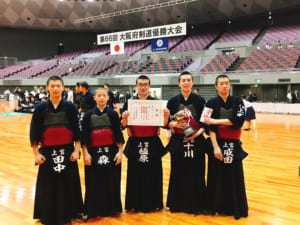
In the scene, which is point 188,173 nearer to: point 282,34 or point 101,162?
point 101,162

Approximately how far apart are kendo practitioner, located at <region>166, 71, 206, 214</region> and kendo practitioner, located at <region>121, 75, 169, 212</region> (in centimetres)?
17

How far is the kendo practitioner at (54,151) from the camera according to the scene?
10.2 ft

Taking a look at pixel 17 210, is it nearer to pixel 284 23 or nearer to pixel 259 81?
pixel 259 81

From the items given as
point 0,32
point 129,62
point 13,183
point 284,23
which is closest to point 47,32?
point 0,32

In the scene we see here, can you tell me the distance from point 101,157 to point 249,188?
2.25 meters

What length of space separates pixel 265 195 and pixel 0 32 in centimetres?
3331

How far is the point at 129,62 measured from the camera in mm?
26422

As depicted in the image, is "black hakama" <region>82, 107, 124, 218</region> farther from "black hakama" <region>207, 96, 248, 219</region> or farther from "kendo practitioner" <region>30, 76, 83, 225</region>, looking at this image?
"black hakama" <region>207, 96, 248, 219</region>

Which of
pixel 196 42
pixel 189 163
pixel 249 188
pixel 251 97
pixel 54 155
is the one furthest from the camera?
pixel 196 42

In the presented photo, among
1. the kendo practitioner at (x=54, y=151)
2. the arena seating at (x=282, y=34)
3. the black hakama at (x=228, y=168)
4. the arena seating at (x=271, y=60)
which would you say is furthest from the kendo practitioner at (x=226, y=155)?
the arena seating at (x=282, y=34)

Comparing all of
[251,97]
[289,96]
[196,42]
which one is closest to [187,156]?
[289,96]

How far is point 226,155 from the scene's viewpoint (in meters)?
3.33

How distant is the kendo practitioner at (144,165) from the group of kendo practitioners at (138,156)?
0.01 meters

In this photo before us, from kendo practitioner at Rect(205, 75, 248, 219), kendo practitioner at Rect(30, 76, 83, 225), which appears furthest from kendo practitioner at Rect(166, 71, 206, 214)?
kendo practitioner at Rect(30, 76, 83, 225)
